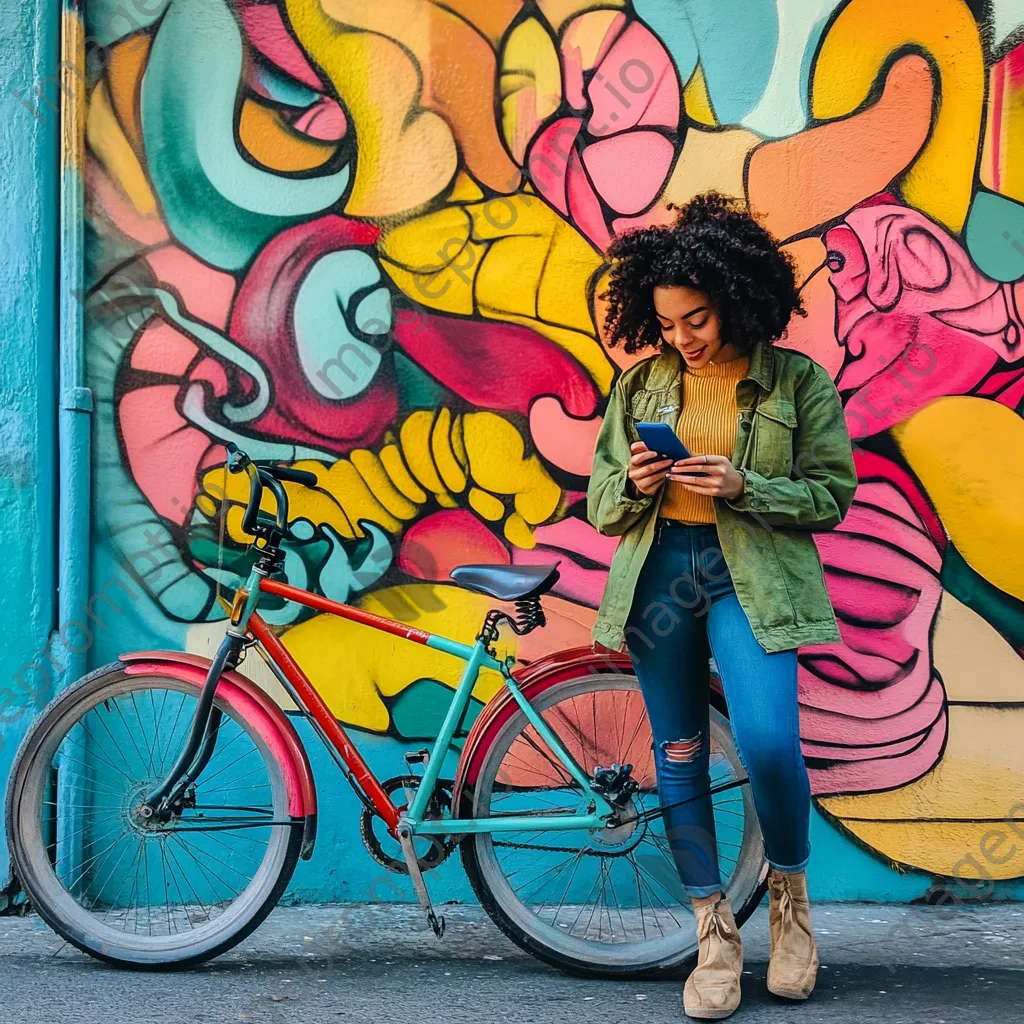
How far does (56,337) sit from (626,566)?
2122 millimetres

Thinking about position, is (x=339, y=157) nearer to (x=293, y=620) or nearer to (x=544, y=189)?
(x=544, y=189)

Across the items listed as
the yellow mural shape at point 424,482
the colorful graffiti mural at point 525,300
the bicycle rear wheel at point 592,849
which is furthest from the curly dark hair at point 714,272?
the bicycle rear wheel at point 592,849

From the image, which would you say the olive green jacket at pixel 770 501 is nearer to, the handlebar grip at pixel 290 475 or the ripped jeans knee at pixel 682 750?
the ripped jeans knee at pixel 682 750

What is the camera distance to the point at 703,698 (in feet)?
9.97

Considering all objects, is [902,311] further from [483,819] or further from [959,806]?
[483,819]

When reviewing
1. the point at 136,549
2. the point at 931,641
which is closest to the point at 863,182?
the point at 931,641

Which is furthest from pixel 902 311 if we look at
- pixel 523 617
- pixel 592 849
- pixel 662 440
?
Result: pixel 592 849

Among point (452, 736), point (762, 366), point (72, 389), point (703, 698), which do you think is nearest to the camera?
point (762, 366)

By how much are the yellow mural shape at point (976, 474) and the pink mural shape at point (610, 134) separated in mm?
1216

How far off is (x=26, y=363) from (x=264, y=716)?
1.49m

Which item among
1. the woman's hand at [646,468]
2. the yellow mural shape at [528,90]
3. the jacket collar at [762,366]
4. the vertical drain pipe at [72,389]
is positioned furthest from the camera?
the yellow mural shape at [528,90]

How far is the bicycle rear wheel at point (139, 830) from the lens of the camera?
10.4ft

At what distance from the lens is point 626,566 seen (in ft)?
9.75

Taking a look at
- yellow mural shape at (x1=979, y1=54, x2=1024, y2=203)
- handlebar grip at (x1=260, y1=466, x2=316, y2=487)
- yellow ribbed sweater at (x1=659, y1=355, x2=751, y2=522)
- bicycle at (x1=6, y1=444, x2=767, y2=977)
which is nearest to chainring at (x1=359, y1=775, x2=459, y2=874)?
bicycle at (x1=6, y1=444, x2=767, y2=977)
